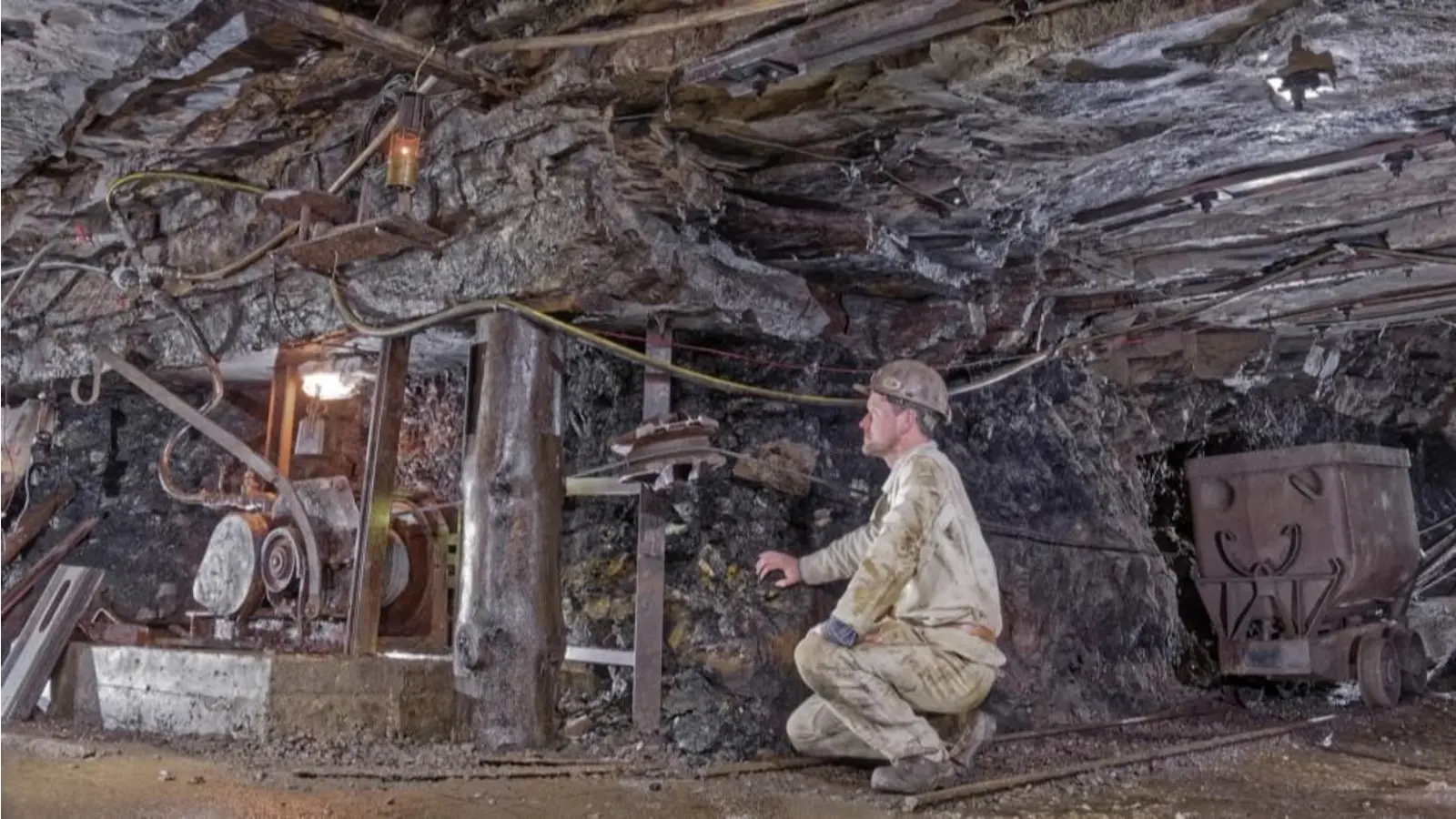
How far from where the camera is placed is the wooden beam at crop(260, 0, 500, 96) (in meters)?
4.36

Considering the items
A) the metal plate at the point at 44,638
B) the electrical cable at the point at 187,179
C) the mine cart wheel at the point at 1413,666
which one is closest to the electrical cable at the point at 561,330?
the electrical cable at the point at 187,179

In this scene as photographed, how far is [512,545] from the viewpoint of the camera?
534 cm

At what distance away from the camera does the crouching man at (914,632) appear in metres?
4.38

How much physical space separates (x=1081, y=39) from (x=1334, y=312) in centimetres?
449

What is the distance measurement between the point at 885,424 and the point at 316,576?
130 inches

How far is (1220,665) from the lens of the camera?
8211 mm

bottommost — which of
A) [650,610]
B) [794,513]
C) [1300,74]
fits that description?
[650,610]

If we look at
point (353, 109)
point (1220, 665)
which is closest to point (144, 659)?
point (353, 109)

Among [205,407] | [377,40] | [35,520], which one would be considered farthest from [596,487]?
[35,520]

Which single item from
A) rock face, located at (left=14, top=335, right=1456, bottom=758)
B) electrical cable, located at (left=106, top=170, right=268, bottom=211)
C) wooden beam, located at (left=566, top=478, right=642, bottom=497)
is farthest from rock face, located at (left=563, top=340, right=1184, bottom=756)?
electrical cable, located at (left=106, top=170, right=268, bottom=211)

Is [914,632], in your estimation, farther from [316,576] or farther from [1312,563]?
[1312,563]

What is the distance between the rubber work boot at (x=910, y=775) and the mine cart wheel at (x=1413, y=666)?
557cm

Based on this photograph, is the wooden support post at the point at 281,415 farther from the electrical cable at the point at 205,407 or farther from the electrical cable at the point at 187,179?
the electrical cable at the point at 187,179

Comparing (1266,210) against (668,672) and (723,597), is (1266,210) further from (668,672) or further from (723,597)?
(668,672)
